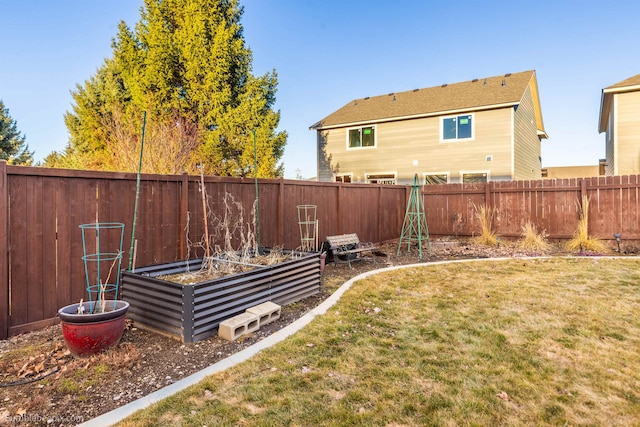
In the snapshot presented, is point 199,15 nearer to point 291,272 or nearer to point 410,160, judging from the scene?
point 410,160

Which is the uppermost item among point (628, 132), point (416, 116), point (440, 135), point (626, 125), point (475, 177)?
point (416, 116)

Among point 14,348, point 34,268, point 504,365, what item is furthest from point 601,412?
point 34,268

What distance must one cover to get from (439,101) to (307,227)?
10.4 meters

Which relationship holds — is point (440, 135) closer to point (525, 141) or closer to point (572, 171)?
point (525, 141)

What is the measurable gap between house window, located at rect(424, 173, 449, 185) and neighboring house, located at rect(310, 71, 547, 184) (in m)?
0.04

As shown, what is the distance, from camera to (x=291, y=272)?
4500 millimetres

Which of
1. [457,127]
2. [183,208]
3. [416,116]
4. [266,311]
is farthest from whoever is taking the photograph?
[416,116]

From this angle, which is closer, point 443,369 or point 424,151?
point 443,369

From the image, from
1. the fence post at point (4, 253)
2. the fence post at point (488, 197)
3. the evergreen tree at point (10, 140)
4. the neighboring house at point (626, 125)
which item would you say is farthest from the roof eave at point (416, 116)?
the evergreen tree at point (10, 140)

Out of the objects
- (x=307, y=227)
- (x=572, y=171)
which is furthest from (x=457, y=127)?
(x=572, y=171)

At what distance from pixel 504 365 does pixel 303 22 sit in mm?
13526

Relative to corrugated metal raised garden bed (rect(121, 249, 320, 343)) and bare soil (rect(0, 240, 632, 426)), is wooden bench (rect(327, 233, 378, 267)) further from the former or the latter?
bare soil (rect(0, 240, 632, 426))

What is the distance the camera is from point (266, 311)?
12.2ft

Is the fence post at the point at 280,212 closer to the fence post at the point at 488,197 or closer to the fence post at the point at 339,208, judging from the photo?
the fence post at the point at 339,208
